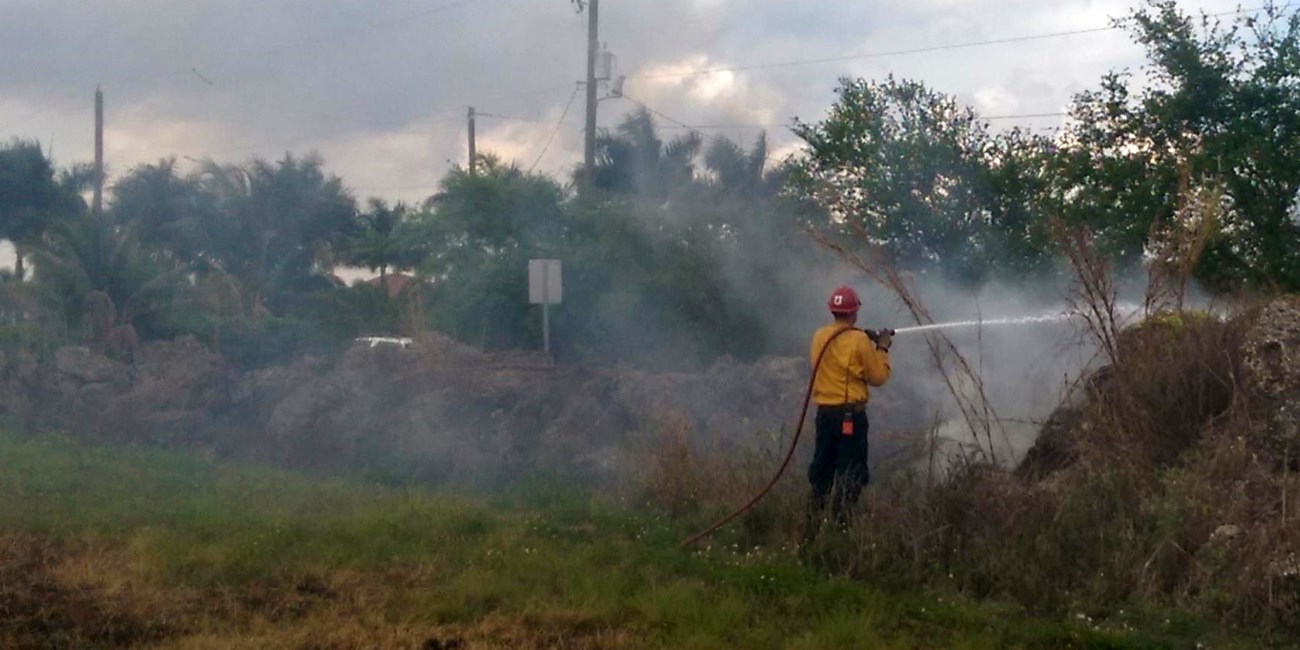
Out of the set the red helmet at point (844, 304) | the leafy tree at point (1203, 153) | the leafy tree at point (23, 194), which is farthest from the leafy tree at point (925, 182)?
the leafy tree at point (23, 194)

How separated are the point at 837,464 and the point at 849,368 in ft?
2.21

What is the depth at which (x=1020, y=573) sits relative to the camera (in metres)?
7.93

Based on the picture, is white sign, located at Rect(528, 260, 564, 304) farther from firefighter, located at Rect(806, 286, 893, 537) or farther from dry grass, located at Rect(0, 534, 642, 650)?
dry grass, located at Rect(0, 534, 642, 650)

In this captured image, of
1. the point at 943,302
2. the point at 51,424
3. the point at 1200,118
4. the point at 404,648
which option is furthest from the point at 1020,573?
the point at 51,424

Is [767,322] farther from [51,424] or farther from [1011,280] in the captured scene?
[51,424]

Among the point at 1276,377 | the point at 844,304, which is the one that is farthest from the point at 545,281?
the point at 1276,377

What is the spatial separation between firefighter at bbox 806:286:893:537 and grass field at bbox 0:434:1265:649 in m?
0.68

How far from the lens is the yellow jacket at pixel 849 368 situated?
30.3 feet

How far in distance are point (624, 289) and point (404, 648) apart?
1469cm

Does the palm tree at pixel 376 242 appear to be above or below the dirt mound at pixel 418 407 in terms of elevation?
above

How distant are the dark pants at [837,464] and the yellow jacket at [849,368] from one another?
111 mm

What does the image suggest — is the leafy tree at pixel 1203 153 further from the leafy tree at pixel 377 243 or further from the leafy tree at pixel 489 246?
the leafy tree at pixel 377 243

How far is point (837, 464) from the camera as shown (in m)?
9.23

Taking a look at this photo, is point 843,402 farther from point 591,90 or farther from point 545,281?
point 591,90
